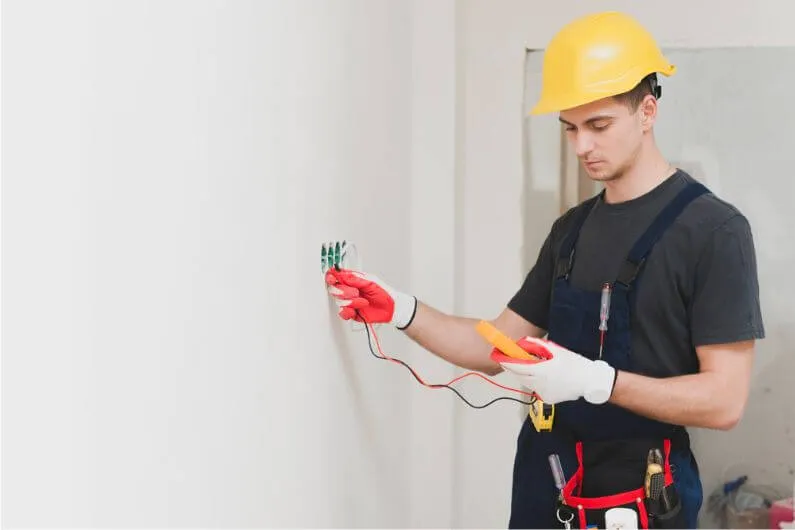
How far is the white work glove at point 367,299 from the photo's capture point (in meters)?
1.68

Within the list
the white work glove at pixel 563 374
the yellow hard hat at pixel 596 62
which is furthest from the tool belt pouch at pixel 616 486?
the yellow hard hat at pixel 596 62

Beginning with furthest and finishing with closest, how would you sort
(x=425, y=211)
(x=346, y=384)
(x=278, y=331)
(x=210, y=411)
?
(x=425, y=211) < (x=346, y=384) < (x=278, y=331) < (x=210, y=411)

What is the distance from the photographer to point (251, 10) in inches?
48.4

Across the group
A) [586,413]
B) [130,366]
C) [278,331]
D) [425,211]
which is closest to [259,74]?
[278,331]

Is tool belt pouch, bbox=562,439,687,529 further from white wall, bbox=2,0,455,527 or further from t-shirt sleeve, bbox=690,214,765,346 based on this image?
white wall, bbox=2,0,455,527

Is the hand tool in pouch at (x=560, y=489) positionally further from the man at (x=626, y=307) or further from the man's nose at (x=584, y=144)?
the man's nose at (x=584, y=144)

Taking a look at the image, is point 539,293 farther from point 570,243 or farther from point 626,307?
point 626,307

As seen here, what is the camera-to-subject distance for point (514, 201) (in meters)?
2.64

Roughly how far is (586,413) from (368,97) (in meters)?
0.81

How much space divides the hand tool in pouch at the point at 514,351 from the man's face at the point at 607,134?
0.41 meters

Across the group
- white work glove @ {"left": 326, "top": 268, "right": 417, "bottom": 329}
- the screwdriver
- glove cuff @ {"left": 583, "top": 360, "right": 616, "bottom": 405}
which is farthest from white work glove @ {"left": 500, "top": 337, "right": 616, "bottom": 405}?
white work glove @ {"left": 326, "top": 268, "right": 417, "bottom": 329}

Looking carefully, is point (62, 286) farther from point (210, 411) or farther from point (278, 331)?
point (278, 331)

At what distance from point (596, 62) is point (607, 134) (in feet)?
0.46

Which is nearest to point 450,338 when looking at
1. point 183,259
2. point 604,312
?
point 604,312
